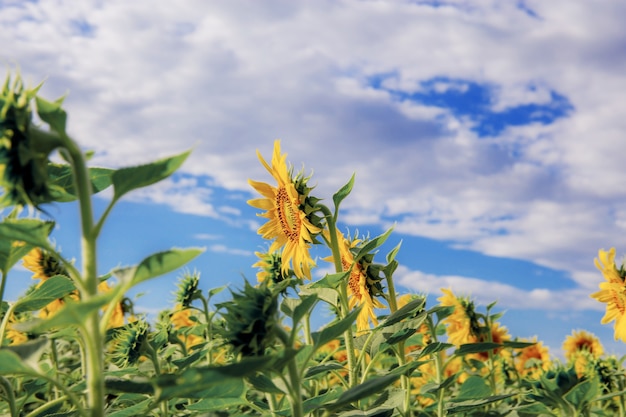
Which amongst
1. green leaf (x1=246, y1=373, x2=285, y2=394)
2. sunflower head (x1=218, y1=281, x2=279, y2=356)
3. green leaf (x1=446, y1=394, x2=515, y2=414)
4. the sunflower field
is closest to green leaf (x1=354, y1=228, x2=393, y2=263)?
the sunflower field

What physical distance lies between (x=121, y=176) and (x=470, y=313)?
331 centimetres

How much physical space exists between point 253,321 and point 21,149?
484 mm

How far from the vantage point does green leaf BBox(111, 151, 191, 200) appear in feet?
3.80

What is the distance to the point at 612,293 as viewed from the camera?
11.9 ft

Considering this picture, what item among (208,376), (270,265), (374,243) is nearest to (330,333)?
(208,376)

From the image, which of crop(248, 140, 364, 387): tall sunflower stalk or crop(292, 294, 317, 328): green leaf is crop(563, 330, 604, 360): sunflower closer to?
crop(248, 140, 364, 387): tall sunflower stalk

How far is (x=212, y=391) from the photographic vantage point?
55.6 inches

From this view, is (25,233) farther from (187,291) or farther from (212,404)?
(187,291)

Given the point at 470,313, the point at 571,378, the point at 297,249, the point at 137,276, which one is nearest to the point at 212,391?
the point at 137,276

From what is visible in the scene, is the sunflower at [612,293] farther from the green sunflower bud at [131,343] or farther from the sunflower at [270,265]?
the green sunflower bud at [131,343]

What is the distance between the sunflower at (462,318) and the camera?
4156 millimetres

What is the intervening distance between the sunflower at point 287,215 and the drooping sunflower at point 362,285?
0.16 m

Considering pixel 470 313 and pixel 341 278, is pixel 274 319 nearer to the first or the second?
pixel 341 278

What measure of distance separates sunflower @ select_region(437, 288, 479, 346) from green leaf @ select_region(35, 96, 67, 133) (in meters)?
3.31
